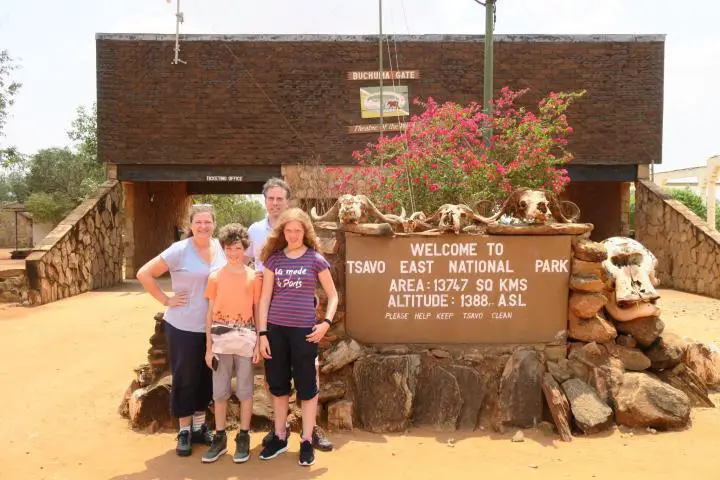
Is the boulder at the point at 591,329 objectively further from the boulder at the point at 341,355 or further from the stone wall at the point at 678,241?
the stone wall at the point at 678,241

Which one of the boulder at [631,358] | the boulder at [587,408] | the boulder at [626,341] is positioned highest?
the boulder at [626,341]

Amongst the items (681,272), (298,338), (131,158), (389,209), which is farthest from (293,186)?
(298,338)

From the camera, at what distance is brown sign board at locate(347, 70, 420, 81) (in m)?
12.9

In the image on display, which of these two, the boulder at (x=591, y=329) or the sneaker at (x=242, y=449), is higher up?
the boulder at (x=591, y=329)

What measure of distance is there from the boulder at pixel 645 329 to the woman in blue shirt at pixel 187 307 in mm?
3435

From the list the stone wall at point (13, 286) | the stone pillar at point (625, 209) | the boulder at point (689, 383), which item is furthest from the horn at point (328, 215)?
the stone pillar at point (625, 209)

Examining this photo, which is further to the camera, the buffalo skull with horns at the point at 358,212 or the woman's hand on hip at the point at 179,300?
the buffalo skull with horns at the point at 358,212

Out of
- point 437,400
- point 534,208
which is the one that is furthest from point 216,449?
point 534,208

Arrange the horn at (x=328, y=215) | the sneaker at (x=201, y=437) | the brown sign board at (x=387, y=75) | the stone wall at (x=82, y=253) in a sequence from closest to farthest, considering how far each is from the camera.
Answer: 1. the sneaker at (x=201, y=437)
2. the horn at (x=328, y=215)
3. the stone wall at (x=82, y=253)
4. the brown sign board at (x=387, y=75)

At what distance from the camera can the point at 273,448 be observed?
3.73 metres

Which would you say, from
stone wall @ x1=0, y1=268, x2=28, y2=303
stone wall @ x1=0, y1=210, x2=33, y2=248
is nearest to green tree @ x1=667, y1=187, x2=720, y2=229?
stone wall @ x1=0, y1=268, x2=28, y2=303

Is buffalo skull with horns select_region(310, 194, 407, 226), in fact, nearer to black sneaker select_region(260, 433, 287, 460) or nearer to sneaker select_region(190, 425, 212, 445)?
black sneaker select_region(260, 433, 287, 460)

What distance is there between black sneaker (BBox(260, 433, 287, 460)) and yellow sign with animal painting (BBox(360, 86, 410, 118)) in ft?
33.5

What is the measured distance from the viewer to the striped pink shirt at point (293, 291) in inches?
143
